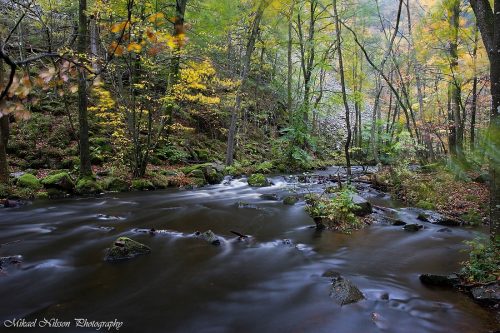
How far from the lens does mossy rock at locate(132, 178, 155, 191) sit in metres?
12.6

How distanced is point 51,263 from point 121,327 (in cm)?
256

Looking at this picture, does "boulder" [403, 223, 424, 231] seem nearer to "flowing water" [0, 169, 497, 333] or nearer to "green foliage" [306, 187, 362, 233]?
"flowing water" [0, 169, 497, 333]

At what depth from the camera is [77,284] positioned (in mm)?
4863

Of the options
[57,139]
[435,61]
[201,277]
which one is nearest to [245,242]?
[201,277]

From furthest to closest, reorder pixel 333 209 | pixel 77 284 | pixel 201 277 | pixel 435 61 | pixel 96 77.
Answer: pixel 435 61 → pixel 333 209 → pixel 201 277 → pixel 77 284 → pixel 96 77

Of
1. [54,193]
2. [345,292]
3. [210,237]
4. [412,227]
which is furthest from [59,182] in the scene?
[412,227]

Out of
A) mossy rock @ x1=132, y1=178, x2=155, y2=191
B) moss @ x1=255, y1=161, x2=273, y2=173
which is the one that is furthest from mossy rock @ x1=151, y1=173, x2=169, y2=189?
moss @ x1=255, y1=161, x2=273, y2=173

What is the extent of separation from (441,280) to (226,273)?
3.18m

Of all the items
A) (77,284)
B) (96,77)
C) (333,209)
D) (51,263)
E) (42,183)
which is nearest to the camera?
(96,77)

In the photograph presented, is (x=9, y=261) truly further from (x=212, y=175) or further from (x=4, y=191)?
(x=212, y=175)

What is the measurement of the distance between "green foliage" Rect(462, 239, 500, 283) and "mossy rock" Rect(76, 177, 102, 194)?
413 inches

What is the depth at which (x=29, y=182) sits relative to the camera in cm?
1066

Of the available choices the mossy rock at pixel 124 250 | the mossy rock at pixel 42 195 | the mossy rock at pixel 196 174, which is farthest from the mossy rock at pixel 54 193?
the mossy rock at pixel 124 250

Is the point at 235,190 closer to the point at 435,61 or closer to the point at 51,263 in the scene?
the point at 51,263
